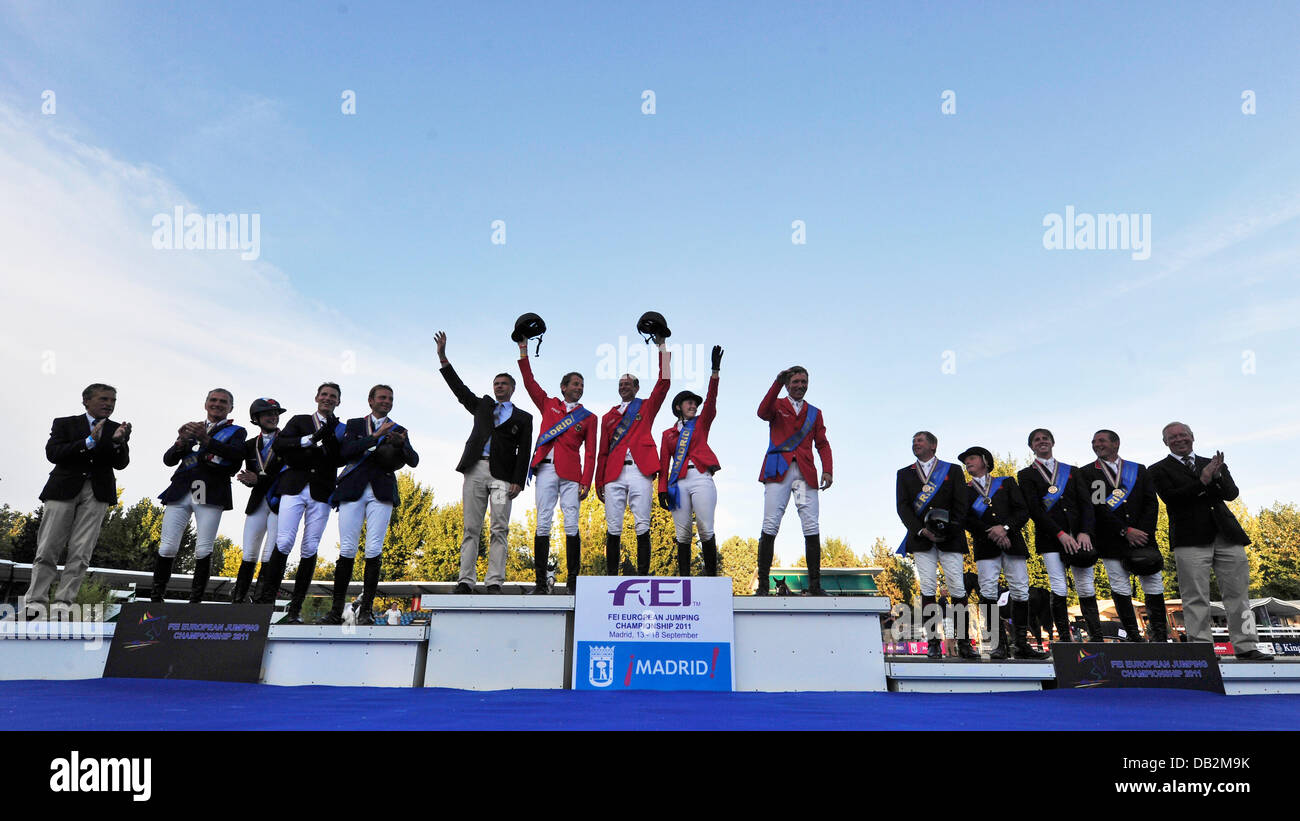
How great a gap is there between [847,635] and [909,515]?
180 cm

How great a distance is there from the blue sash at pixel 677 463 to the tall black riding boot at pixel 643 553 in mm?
448

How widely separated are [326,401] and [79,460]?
2596mm

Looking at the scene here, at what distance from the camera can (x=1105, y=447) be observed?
7.89 metres

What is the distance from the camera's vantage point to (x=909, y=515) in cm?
774

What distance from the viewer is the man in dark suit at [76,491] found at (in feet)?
23.5

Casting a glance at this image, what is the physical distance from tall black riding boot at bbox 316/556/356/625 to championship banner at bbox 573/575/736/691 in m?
2.44

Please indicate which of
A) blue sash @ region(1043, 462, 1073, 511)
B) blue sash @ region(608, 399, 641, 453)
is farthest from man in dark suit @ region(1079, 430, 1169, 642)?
blue sash @ region(608, 399, 641, 453)

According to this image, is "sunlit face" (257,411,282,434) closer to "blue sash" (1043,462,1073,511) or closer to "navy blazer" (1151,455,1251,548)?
"blue sash" (1043,462,1073,511)

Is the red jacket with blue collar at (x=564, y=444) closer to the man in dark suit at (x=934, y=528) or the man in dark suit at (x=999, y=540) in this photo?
the man in dark suit at (x=934, y=528)

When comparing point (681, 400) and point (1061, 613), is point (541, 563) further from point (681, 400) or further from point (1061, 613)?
point (1061, 613)

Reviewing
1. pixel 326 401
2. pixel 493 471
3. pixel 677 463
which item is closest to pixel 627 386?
pixel 677 463

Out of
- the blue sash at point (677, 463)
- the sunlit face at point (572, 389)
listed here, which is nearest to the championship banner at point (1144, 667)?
the blue sash at point (677, 463)
